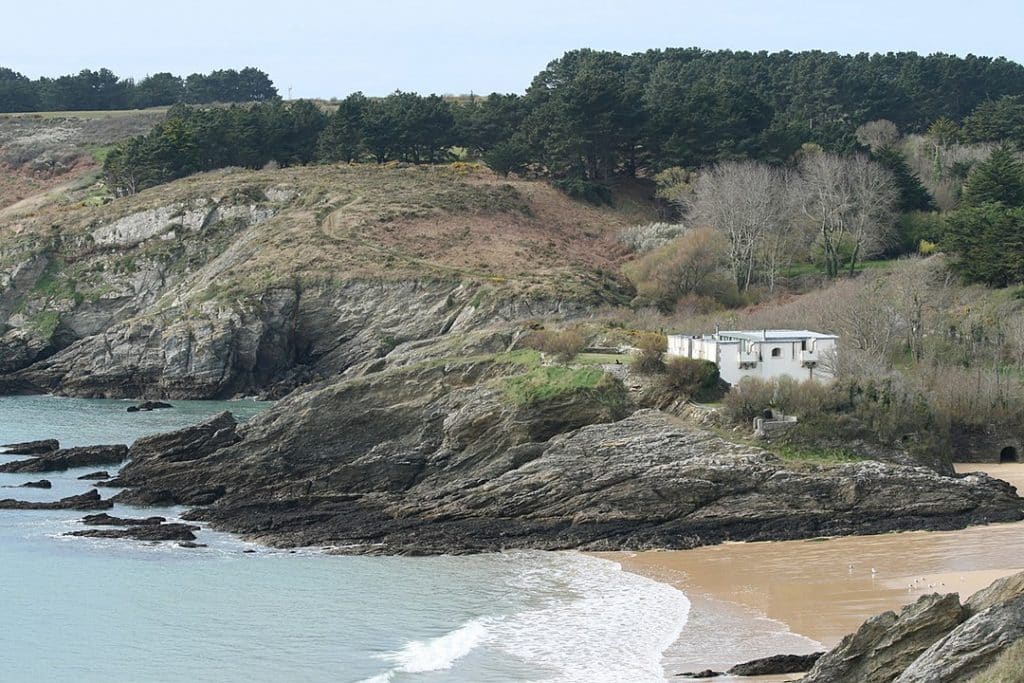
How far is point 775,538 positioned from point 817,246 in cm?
4091

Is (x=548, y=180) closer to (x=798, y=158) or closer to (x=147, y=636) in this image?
(x=798, y=158)

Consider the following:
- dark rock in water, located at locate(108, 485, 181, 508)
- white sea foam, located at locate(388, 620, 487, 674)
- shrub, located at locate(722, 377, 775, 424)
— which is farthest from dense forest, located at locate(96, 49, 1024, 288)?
white sea foam, located at locate(388, 620, 487, 674)

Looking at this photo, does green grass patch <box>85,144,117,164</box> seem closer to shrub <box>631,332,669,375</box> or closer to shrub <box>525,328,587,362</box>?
shrub <box>525,328,587,362</box>

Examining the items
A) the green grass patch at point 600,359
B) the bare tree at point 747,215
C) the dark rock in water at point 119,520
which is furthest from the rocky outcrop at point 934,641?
the bare tree at point 747,215

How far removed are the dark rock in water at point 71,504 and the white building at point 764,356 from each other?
17.5 meters

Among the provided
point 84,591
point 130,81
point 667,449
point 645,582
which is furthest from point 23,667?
point 130,81

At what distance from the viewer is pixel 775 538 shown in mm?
34438

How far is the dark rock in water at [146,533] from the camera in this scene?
1453 inches

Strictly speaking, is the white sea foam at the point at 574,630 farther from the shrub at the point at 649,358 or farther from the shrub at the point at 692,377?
the shrub at the point at 649,358

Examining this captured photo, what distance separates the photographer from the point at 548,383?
41.6 m

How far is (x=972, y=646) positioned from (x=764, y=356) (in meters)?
23.7

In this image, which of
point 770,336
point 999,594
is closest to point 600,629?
point 999,594

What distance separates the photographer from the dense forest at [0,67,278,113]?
13575cm

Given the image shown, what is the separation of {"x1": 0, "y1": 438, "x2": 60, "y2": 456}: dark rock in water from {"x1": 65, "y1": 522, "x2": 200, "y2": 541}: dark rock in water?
1386 centimetres
